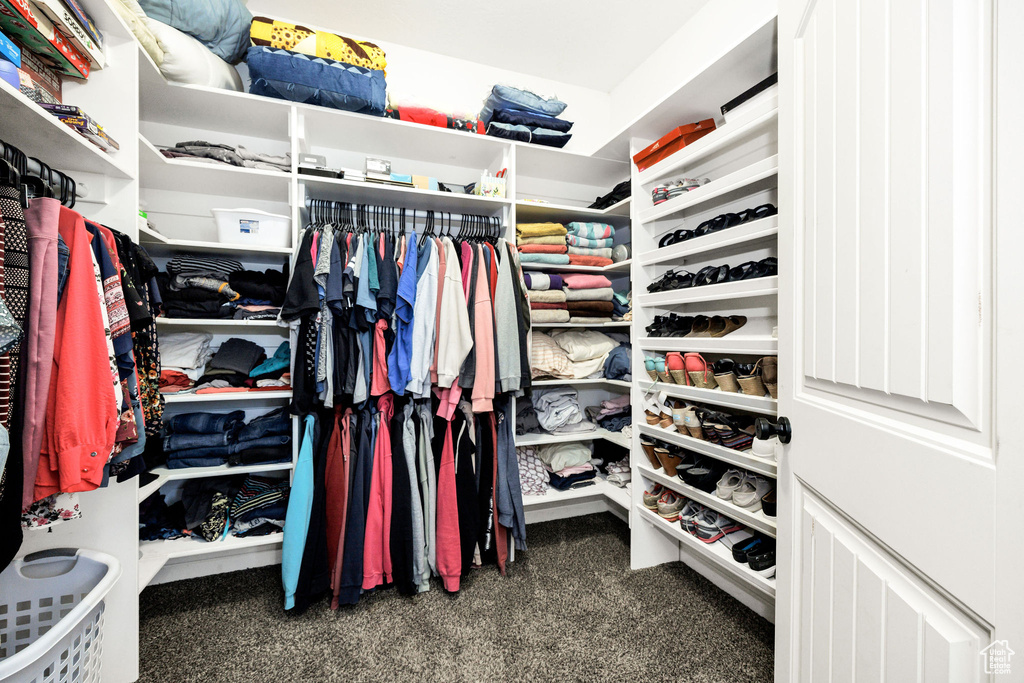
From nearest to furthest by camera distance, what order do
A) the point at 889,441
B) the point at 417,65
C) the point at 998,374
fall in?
the point at 998,374
the point at 889,441
the point at 417,65

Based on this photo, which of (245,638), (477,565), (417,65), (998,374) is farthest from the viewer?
(417,65)

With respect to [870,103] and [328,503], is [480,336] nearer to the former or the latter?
[328,503]

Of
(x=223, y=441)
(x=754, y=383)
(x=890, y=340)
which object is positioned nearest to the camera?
(x=890, y=340)

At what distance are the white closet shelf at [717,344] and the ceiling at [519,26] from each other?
155 cm

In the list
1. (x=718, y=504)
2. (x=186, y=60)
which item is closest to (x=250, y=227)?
(x=186, y=60)

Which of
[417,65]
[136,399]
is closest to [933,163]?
[136,399]

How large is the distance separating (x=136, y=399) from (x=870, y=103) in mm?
1770

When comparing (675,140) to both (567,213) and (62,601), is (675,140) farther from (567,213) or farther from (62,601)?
(62,601)

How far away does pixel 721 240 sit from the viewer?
4.99 feet

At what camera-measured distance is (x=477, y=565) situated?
1.94 meters

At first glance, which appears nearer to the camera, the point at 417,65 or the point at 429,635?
the point at 429,635

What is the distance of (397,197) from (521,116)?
72cm

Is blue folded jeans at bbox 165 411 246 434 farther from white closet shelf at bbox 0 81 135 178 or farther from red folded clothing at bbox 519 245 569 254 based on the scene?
red folded clothing at bbox 519 245 569 254
